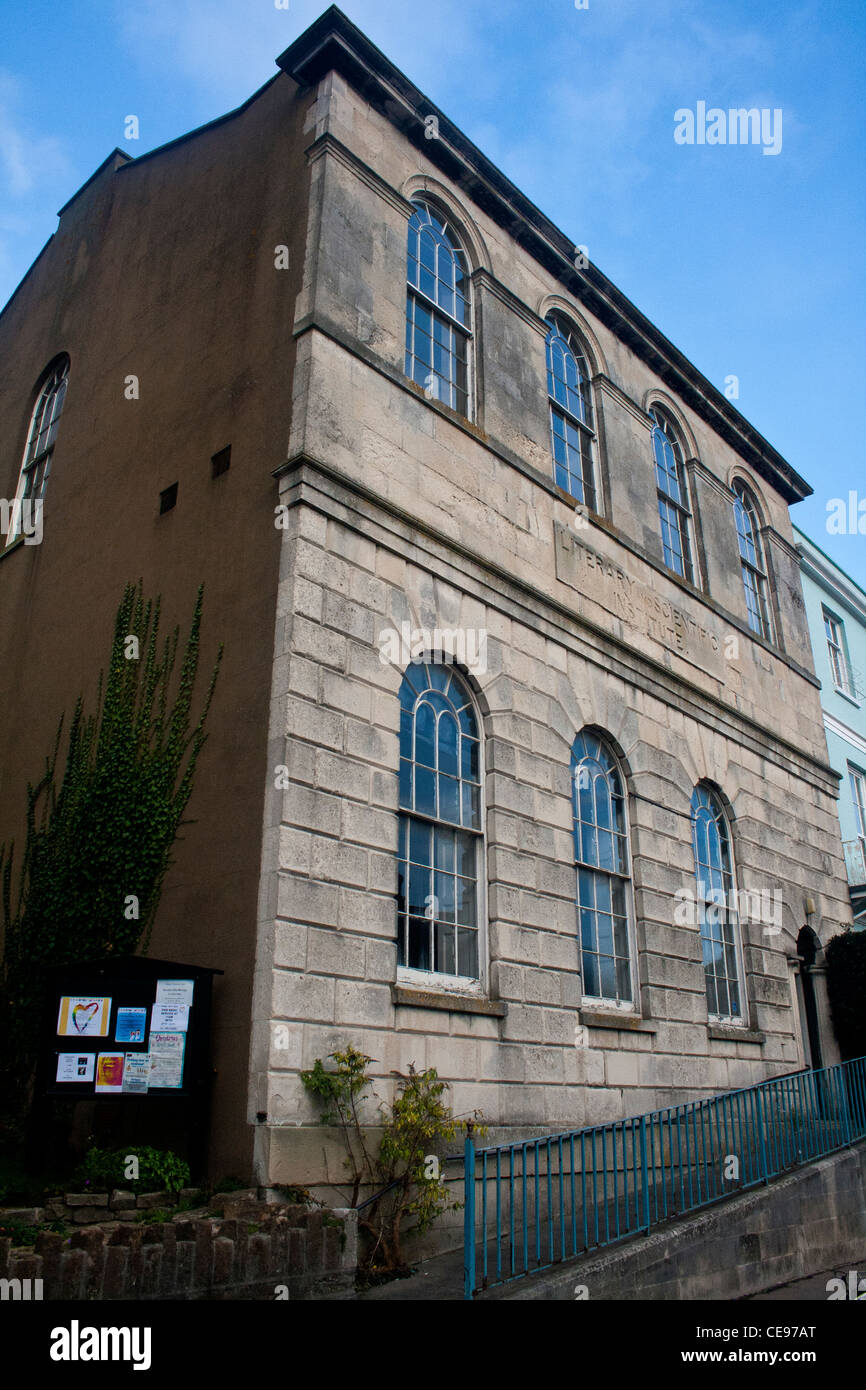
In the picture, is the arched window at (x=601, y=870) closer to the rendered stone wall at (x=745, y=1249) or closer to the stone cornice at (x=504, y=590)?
the stone cornice at (x=504, y=590)

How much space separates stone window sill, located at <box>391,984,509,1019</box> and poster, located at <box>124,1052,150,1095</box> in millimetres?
2106

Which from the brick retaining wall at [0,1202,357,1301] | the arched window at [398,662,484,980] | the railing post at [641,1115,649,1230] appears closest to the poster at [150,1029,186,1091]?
the brick retaining wall at [0,1202,357,1301]

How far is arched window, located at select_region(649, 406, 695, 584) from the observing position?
1709 centimetres

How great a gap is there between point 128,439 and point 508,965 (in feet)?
25.9

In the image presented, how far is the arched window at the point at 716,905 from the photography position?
1454 cm

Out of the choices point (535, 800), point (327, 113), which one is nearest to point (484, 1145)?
point (535, 800)

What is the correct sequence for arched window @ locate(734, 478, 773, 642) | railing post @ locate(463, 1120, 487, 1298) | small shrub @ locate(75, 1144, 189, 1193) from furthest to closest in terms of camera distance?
arched window @ locate(734, 478, 773, 642) < small shrub @ locate(75, 1144, 189, 1193) < railing post @ locate(463, 1120, 487, 1298)

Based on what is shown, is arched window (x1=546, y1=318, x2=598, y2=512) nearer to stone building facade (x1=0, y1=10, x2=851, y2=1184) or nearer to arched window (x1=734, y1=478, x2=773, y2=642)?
stone building facade (x1=0, y1=10, x2=851, y2=1184)

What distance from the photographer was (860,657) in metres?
26.5

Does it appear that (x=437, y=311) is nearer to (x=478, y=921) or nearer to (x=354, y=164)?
(x=354, y=164)

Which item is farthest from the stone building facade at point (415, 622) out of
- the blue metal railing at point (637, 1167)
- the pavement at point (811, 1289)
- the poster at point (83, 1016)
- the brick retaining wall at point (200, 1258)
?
the pavement at point (811, 1289)

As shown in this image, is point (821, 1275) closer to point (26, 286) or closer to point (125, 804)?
point (125, 804)

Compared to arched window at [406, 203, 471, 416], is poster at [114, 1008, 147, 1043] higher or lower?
lower

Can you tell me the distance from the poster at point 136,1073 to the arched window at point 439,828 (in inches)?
97.8
